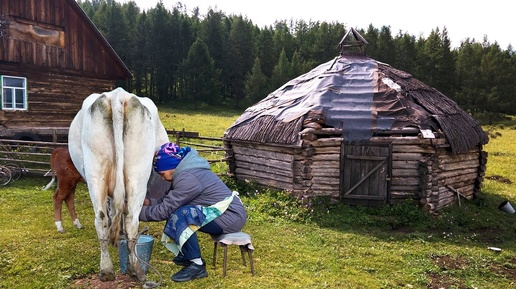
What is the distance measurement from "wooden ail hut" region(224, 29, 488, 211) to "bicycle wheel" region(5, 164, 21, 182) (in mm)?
7311

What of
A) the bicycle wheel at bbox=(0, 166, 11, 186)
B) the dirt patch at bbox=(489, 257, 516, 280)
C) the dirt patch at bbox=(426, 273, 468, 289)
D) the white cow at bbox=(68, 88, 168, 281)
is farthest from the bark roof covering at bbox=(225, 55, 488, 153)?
the bicycle wheel at bbox=(0, 166, 11, 186)

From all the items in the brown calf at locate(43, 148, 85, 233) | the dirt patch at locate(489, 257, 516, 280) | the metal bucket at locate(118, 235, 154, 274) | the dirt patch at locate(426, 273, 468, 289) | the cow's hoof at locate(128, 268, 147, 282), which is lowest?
the dirt patch at locate(489, 257, 516, 280)

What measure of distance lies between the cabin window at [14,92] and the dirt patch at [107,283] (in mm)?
12882

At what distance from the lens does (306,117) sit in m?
10.5

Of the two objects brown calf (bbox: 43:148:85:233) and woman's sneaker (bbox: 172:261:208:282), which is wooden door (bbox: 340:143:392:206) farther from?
brown calf (bbox: 43:148:85:233)

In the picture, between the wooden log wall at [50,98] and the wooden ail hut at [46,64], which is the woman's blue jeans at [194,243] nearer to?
the wooden ail hut at [46,64]

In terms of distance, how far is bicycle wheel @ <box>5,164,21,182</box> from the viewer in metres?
11.7

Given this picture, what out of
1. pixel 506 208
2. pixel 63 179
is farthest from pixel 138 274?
pixel 506 208

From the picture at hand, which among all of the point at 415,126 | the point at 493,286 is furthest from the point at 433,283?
the point at 415,126

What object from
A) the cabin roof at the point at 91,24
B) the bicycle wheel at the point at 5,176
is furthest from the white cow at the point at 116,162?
the cabin roof at the point at 91,24

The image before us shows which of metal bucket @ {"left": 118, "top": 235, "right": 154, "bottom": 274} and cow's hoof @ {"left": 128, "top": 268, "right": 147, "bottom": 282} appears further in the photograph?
metal bucket @ {"left": 118, "top": 235, "right": 154, "bottom": 274}

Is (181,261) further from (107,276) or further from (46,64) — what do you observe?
(46,64)

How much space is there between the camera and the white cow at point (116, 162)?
14.4 feet

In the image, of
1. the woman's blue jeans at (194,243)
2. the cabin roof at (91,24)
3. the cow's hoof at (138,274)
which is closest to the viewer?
the cow's hoof at (138,274)
